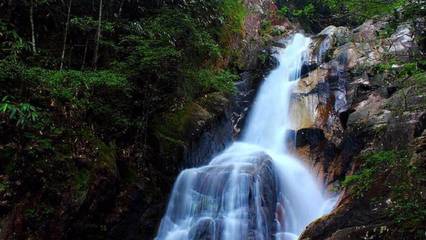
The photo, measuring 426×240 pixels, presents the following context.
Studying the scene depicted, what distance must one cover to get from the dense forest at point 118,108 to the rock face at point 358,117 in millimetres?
171

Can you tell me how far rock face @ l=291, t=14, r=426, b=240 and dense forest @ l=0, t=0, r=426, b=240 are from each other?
0.56 feet

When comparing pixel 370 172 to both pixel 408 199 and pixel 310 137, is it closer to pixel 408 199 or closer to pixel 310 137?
pixel 408 199

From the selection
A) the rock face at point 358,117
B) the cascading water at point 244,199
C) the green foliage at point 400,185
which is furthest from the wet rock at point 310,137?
the green foliage at point 400,185

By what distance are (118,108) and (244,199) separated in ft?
11.6

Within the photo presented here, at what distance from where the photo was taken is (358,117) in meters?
10.7

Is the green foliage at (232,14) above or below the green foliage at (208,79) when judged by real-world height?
above

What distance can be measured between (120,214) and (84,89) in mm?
2645

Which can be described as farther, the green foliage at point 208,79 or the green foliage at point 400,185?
the green foliage at point 208,79

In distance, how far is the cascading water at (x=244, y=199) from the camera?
816 centimetres

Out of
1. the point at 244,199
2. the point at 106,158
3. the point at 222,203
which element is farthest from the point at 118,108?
the point at 244,199

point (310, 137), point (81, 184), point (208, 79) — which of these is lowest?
point (81, 184)

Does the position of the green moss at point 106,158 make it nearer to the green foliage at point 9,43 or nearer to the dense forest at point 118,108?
the dense forest at point 118,108

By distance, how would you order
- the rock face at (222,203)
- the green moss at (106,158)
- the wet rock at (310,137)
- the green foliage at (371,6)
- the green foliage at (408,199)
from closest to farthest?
the green foliage at (408,199)
the green foliage at (371,6)
the green moss at (106,158)
the rock face at (222,203)
the wet rock at (310,137)

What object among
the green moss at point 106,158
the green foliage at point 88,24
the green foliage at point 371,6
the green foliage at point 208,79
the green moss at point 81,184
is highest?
the green foliage at point 88,24
